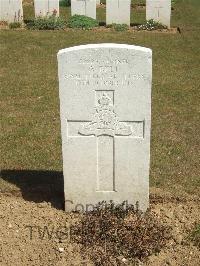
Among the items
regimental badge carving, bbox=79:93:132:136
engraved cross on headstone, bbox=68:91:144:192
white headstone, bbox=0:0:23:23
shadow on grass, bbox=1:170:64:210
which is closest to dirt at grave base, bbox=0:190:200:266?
shadow on grass, bbox=1:170:64:210

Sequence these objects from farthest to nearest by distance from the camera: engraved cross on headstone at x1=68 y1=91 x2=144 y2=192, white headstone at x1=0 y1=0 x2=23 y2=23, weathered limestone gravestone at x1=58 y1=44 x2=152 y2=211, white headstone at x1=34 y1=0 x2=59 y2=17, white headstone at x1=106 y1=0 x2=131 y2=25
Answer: white headstone at x1=34 y1=0 x2=59 y2=17
white headstone at x1=0 y1=0 x2=23 y2=23
white headstone at x1=106 y1=0 x2=131 y2=25
engraved cross on headstone at x1=68 y1=91 x2=144 y2=192
weathered limestone gravestone at x1=58 y1=44 x2=152 y2=211

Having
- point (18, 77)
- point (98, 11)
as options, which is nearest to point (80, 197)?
point (18, 77)

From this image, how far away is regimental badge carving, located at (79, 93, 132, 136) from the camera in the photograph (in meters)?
5.19

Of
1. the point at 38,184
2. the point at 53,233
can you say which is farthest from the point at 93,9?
the point at 53,233

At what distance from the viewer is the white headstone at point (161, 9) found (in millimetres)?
15711

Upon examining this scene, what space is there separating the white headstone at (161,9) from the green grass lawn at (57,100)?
575 mm

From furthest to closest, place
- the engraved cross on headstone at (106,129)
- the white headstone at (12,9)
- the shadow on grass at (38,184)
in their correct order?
1. the white headstone at (12,9)
2. the shadow on grass at (38,184)
3. the engraved cross on headstone at (106,129)

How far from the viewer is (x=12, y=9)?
1594 cm

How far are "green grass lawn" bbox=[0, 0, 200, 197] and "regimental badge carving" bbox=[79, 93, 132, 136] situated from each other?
1461 mm

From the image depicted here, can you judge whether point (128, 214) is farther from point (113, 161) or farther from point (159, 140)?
point (159, 140)

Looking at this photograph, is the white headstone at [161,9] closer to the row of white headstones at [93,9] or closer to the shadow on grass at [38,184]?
the row of white headstones at [93,9]

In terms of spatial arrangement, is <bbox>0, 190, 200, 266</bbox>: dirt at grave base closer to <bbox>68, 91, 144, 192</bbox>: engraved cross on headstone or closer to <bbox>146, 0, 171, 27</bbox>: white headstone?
<bbox>68, 91, 144, 192</bbox>: engraved cross on headstone

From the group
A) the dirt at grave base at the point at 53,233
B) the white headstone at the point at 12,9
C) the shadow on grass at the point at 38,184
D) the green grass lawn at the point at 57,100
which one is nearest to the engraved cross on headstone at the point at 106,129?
the dirt at grave base at the point at 53,233

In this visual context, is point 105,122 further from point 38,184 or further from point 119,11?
point 119,11
